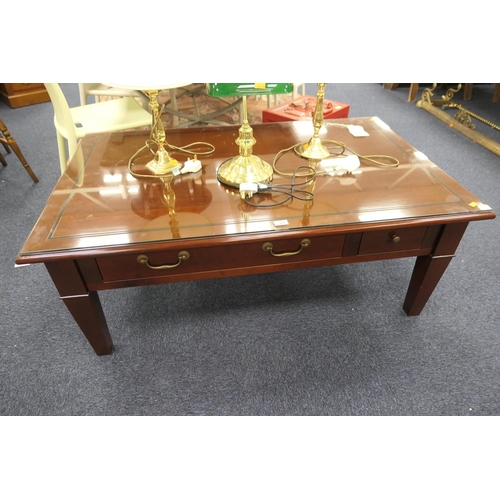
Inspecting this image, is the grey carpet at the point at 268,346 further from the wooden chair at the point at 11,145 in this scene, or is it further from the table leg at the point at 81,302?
the wooden chair at the point at 11,145

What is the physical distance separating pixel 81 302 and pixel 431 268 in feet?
3.79

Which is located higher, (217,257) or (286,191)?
(286,191)

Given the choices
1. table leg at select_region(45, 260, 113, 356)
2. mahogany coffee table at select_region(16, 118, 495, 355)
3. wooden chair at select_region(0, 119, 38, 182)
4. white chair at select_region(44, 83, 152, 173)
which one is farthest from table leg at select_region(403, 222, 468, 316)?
wooden chair at select_region(0, 119, 38, 182)

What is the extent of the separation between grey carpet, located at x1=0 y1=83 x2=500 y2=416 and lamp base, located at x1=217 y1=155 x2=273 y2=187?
538mm

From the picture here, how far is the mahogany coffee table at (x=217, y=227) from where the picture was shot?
938 mm

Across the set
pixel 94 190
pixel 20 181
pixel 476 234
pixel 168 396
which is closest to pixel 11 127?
pixel 20 181

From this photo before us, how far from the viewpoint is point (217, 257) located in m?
0.99

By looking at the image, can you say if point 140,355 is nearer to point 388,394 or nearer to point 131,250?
point 131,250

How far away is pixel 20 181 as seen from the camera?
7.26 feet

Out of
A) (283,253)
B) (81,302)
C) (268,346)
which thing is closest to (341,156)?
(283,253)

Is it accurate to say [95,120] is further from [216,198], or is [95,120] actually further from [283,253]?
[283,253]

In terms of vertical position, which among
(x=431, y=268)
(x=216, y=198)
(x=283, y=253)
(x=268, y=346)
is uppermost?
(x=216, y=198)

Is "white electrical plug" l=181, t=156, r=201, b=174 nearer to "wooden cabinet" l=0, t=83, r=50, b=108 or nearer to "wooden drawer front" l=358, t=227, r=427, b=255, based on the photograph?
"wooden drawer front" l=358, t=227, r=427, b=255

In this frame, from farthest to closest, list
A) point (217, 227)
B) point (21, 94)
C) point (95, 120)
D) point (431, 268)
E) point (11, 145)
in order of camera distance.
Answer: point (21, 94) < point (11, 145) < point (95, 120) < point (431, 268) < point (217, 227)
